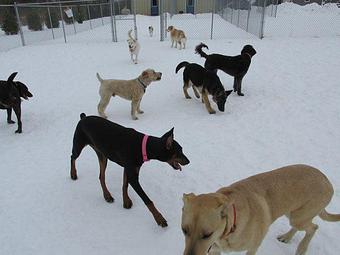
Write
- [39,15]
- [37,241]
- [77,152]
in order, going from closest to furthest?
1. [37,241]
2. [77,152]
3. [39,15]

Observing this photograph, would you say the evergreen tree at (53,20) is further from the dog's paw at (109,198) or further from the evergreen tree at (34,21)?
the dog's paw at (109,198)

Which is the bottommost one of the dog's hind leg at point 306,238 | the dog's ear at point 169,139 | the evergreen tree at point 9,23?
the dog's hind leg at point 306,238

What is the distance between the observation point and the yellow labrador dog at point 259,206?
194 centimetres

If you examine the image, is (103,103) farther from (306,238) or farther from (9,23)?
(9,23)

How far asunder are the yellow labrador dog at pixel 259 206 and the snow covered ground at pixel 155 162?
2.28ft

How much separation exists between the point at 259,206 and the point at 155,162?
2438 mm

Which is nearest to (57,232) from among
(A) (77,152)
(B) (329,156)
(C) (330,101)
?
(A) (77,152)

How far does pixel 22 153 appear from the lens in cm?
503

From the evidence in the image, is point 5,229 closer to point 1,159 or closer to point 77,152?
point 77,152

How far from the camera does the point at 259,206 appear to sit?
238 centimetres

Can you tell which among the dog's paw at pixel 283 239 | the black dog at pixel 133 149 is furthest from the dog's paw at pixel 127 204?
the dog's paw at pixel 283 239

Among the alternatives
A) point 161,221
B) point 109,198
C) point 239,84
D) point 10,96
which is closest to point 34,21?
point 10,96

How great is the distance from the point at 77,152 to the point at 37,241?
122 centimetres

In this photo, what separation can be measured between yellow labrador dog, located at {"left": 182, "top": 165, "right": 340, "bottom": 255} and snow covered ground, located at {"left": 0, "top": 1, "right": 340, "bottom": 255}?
70 cm
